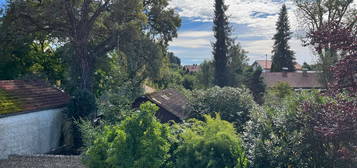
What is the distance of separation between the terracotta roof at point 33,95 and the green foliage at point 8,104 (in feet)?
0.14

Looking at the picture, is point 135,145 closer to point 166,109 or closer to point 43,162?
point 43,162

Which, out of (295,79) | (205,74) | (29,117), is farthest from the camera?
(295,79)

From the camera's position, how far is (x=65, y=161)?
27.5 ft

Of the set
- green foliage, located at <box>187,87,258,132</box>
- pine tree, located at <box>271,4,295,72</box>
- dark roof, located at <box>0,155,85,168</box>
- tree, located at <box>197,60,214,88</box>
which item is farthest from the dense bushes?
pine tree, located at <box>271,4,295,72</box>

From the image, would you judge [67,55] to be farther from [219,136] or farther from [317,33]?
[317,33]

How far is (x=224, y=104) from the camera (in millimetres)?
13461

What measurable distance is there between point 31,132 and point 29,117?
640 mm

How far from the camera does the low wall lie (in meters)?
9.85

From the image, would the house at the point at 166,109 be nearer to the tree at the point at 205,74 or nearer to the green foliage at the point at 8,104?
the green foliage at the point at 8,104

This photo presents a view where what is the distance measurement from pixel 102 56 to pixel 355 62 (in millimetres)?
18414

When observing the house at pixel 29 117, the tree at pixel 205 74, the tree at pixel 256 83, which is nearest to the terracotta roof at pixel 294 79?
the tree at pixel 256 83

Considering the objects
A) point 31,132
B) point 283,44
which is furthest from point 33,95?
point 283,44

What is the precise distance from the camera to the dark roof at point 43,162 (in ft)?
26.6

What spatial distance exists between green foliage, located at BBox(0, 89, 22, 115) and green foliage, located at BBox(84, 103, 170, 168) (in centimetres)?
538
